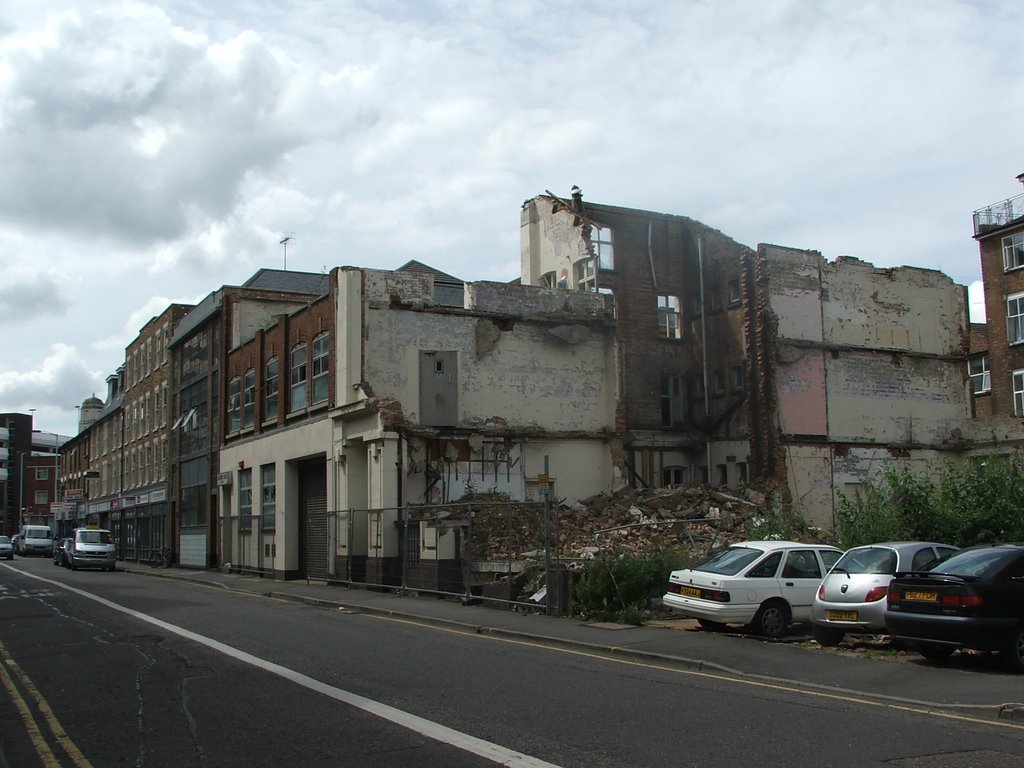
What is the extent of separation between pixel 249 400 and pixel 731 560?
26.2 metres

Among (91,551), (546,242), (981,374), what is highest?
(546,242)

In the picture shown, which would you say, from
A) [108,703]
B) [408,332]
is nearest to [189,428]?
[408,332]

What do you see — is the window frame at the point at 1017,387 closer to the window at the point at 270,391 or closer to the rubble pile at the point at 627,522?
the rubble pile at the point at 627,522

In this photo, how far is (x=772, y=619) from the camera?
15352 millimetres

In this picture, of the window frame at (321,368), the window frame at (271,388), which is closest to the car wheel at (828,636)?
the window frame at (321,368)

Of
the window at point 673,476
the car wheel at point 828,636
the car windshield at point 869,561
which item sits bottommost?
the car wheel at point 828,636

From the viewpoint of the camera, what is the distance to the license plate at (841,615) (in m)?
13.7

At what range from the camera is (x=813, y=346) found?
1277 inches

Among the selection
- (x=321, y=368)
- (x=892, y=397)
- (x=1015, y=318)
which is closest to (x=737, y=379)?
(x=892, y=397)

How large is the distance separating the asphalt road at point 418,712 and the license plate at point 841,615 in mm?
2825

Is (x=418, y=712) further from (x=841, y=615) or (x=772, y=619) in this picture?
(x=772, y=619)

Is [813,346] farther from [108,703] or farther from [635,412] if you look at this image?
[108,703]

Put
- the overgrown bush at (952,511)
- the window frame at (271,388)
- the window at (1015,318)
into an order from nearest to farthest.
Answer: the overgrown bush at (952,511)
the window frame at (271,388)
the window at (1015,318)

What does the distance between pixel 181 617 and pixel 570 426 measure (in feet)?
48.9
